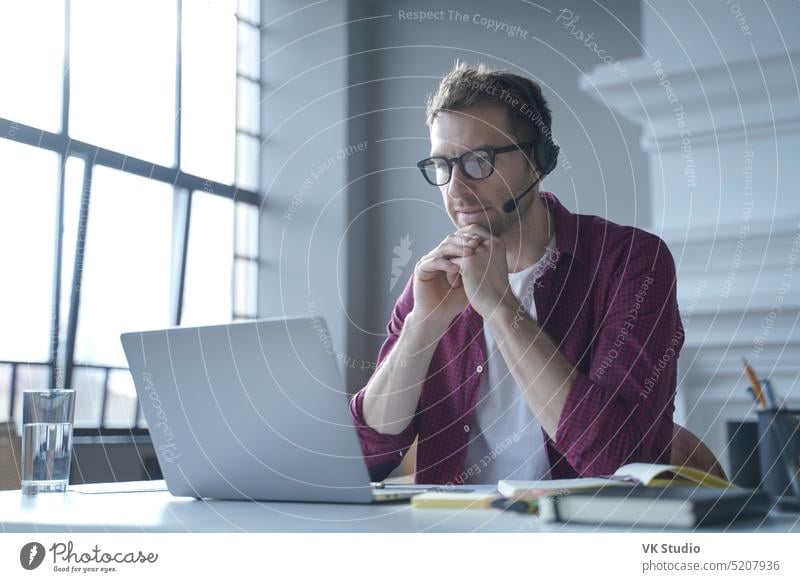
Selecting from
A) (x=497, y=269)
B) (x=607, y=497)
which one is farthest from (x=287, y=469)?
(x=497, y=269)

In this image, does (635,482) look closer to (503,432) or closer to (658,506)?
(658,506)

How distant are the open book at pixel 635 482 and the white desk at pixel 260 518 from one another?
0.02 meters

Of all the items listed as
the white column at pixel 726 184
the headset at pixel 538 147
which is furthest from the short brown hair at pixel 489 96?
the white column at pixel 726 184

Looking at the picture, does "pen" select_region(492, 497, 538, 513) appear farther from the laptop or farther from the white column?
the white column

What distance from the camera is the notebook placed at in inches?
14.9

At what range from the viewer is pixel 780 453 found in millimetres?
432

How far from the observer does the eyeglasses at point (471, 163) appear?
33.1 inches

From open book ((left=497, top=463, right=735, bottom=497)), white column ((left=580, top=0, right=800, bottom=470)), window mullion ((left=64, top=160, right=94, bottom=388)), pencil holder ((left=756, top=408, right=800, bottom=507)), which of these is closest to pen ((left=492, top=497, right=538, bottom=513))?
open book ((left=497, top=463, right=735, bottom=497))

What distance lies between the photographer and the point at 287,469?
0.49m

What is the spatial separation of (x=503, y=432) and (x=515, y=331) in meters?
0.13

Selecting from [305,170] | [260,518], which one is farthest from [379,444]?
[305,170]

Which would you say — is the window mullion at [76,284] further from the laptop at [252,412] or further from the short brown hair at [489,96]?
the laptop at [252,412]

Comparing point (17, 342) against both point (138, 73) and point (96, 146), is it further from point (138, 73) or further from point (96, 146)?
point (138, 73)
